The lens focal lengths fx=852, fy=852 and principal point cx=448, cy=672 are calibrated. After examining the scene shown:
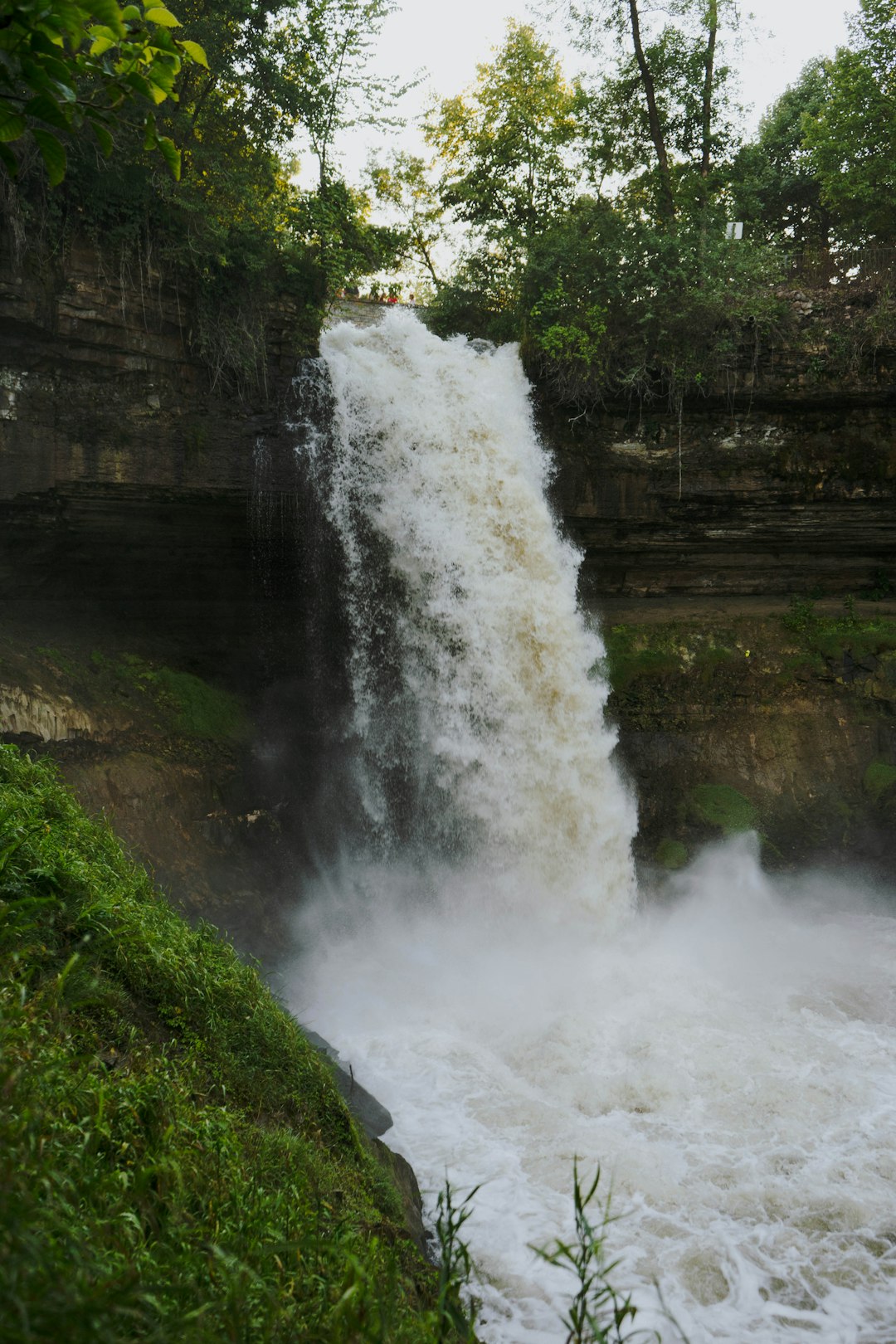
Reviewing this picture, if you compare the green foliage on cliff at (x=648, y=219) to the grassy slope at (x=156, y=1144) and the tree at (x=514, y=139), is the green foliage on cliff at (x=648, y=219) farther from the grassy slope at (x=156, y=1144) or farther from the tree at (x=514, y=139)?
the grassy slope at (x=156, y=1144)

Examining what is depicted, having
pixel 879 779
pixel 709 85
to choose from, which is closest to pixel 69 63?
pixel 879 779

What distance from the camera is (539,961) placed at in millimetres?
8961

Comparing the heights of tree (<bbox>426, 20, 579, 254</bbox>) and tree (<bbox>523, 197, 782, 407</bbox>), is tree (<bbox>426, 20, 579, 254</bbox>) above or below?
above

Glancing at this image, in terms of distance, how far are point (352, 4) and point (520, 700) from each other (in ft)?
30.2

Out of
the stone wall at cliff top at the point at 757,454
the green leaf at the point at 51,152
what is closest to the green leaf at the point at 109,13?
the green leaf at the point at 51,152

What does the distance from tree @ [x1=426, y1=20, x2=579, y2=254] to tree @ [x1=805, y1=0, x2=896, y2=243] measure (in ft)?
13.6

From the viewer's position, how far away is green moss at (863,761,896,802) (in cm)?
1161

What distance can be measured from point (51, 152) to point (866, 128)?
50.7 ft

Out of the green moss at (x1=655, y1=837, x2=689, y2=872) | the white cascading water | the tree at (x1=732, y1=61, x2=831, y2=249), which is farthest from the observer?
the tree at (x1=732, y1=61, x2=831, y2=249)

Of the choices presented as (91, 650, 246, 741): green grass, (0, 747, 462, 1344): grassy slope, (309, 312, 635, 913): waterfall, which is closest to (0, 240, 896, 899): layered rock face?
(91, 650, 246, 741): green grass

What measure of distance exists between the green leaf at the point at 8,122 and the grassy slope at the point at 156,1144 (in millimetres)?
2389

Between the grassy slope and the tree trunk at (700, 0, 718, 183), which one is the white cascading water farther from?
the tree trunk at (700, 0, 718, 183)

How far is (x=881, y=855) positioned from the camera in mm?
11492

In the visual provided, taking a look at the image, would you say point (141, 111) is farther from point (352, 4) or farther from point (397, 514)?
point (397, 514)
